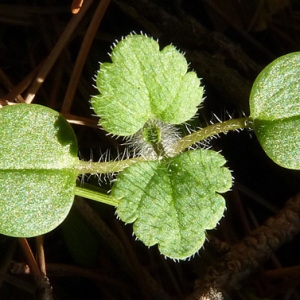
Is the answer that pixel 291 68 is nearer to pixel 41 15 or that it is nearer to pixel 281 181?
pixel 281 181

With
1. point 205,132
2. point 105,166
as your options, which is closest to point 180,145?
point 205,132

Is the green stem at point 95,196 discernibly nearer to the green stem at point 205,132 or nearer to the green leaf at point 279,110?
the green stem at point 205,132

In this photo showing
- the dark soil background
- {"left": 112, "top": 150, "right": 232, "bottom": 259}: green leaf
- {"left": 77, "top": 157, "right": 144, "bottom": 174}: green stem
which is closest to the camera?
{"left": 112, "top": 150, "right": 232, "bottom": 259}: green leaf

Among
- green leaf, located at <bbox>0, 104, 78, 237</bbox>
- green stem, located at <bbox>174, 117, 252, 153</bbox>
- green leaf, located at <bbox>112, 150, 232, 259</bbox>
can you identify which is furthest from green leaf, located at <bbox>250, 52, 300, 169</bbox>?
green leaf, located at <bbox>0, 104, 78, 237</bbox>

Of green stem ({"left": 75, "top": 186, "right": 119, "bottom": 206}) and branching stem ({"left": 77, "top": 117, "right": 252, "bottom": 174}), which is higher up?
branching stem ({"left": 77, "top": 117, "right": 252, "bottom": 174})

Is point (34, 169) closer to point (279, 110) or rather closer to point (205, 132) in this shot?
point (205, 132)

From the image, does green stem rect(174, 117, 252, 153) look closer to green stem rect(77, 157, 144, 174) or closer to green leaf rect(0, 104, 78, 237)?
green stem rect(77, 157, 144, 174)

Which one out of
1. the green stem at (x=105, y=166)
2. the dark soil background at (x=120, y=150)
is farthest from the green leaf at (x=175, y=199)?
the dark soil background at (x=120, y=150)
